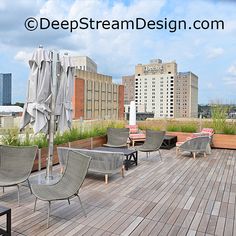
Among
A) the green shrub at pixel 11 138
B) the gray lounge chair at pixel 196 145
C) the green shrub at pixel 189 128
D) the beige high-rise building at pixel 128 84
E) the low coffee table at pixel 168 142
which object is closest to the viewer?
the green shrub at pixel 11 138

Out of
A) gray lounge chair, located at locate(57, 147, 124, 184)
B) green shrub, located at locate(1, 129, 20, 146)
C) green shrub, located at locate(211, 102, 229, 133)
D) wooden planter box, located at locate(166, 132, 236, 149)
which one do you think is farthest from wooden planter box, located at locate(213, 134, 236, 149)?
green shrub, located at locate(1, 129, 20, 146)

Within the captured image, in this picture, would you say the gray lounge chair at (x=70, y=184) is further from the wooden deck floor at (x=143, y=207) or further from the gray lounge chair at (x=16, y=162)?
the gray lounge chair at (x=16, y=162)

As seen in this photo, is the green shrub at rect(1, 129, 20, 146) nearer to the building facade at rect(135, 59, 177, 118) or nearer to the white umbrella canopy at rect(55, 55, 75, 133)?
the white umbrella canopy at rect(55, 55, 75, 133)

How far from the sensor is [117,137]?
781 cm

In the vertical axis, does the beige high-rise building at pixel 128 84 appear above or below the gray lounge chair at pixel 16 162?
above

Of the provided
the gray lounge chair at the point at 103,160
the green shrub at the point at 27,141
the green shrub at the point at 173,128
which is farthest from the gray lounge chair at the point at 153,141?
the green shrub at the point at 173,128

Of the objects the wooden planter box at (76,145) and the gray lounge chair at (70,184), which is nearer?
the gray lounge chair at (70,184)

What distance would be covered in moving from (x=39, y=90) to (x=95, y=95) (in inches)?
2388

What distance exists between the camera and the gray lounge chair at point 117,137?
25.1 feet

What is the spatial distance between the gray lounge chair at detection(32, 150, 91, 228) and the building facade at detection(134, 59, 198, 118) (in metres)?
60.6

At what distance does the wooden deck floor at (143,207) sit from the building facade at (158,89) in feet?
196

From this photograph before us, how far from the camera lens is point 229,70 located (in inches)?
573

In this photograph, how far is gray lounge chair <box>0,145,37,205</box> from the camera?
3906mm

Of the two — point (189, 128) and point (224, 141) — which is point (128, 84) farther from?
point (224, 141)
